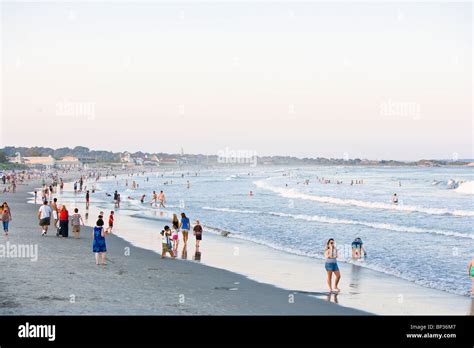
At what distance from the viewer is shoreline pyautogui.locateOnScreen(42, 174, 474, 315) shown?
53.3 feet

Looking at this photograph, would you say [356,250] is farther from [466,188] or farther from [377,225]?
[466,188]

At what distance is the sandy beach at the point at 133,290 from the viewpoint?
1423cm

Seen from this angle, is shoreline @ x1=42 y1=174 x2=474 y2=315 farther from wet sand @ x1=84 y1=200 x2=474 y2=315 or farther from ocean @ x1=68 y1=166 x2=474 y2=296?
ocean @ x1=68 y1=166 x2=474 y2=296

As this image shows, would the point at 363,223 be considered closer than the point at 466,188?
Yes

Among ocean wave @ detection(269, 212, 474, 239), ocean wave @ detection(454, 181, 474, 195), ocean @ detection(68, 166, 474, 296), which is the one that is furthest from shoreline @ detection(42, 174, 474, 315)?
ocean wave @ detection(454, 181, 474, 195)

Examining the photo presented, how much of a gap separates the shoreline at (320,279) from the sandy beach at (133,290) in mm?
838

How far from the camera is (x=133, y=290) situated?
1648 centimetres

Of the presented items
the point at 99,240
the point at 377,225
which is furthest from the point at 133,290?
the point at 377,225

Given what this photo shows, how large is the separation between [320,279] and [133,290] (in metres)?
6.68

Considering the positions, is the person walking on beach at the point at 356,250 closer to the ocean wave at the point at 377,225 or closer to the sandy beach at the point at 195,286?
the sandy beach at the point at 195,286
